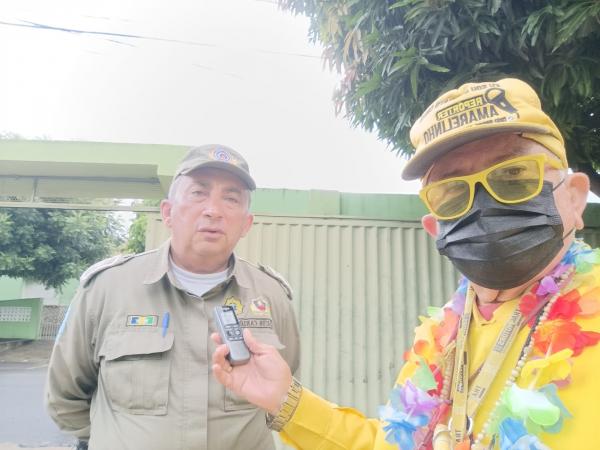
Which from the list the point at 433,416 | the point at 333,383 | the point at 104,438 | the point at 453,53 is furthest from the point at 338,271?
the point at 433,416

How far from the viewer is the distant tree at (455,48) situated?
2547mm

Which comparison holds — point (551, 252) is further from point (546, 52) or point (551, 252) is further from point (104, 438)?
point (546, 52)

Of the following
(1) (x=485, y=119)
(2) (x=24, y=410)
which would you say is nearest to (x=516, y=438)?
(1) (x=485, y=119)

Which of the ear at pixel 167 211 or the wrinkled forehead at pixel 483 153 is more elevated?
the ear at pixel 167 211

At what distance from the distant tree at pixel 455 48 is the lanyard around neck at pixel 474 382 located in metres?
2.10

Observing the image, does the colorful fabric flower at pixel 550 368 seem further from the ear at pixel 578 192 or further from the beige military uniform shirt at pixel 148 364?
the beige military uniform shirt at pixel 148 364

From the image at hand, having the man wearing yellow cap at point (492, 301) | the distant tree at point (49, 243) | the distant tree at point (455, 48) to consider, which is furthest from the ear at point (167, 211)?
the distant tree at point (49, 243)

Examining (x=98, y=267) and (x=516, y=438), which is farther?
(x=98, y=267)

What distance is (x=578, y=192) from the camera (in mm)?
1088

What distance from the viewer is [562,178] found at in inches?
41.3

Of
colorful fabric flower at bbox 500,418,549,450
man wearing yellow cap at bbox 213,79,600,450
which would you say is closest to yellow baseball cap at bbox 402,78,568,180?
man wearing yellow cap at bbox 213,79,600,450

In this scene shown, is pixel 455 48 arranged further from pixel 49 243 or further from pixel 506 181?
pixel 49 243

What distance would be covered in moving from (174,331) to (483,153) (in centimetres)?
143

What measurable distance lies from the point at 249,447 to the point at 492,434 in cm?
117
